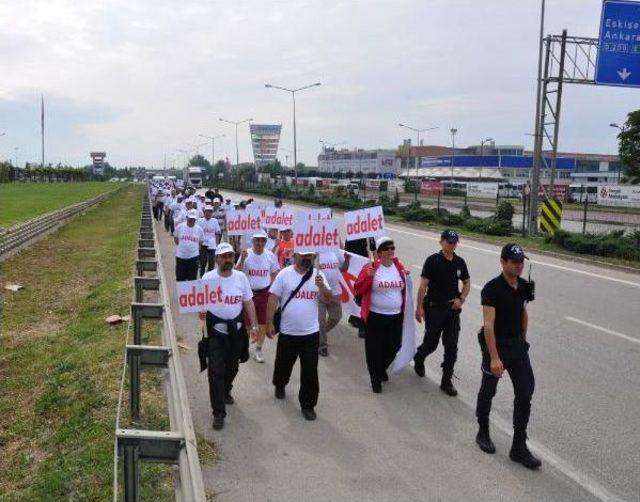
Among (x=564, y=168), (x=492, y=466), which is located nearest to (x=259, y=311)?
(x=492, y=466)

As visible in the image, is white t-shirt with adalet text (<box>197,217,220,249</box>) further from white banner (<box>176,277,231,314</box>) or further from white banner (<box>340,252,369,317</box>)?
white banner (<box>176,277,231,314</box>)

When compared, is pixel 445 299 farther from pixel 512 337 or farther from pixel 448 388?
pixel 512 337

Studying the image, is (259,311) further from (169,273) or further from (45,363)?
(169,273)

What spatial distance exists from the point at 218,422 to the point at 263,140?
275 feet

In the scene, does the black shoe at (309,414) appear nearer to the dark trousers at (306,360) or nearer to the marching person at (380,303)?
the dark trousers at (306,360)

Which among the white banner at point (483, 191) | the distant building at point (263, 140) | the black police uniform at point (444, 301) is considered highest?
the distant building at point (263, 140)

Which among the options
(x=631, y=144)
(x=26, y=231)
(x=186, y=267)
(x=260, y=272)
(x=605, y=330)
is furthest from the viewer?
(x=631, y=144)

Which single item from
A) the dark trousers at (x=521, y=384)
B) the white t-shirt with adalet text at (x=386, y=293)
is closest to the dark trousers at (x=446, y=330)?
the white t-shirt with adalet text at (x=386, y=293)

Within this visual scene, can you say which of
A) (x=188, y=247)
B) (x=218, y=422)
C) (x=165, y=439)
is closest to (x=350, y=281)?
(x=188, y=247)

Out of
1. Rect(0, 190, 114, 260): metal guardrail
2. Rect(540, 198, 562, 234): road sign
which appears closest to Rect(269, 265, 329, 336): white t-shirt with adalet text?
Rect(0, 190, 114, 260): metal guardrail

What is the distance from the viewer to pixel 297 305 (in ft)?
21.4

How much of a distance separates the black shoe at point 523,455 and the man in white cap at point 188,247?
7.73 meters

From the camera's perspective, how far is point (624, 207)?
42219mm

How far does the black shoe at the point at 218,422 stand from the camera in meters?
6.14
